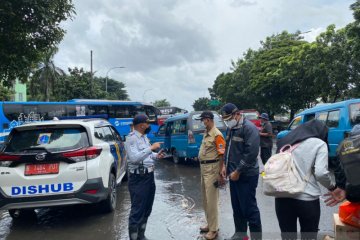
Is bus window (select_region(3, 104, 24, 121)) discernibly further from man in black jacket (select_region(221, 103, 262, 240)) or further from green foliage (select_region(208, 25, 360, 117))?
green foliage (select_region(208, 25, 360, 117))

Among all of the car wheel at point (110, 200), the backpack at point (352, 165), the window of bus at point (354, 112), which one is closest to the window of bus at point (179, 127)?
the window of bus at point (354, 112)

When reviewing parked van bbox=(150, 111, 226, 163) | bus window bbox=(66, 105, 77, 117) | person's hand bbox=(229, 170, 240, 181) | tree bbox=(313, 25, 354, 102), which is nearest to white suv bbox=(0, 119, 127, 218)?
person's hand bbox=(229, 170, 240, 181)

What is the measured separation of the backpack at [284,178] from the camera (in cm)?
331

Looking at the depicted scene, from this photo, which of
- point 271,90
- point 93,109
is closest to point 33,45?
point 93,109

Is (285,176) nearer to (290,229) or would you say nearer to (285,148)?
(285,148)

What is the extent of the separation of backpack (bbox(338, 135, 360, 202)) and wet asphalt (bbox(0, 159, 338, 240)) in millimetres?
3044

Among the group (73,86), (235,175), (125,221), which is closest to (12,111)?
(125,221)

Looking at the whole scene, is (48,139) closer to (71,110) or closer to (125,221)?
(125,221)

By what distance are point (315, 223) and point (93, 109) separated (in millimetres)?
20866

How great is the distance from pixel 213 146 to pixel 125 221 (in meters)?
2.21

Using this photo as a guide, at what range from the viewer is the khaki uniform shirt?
5223mm

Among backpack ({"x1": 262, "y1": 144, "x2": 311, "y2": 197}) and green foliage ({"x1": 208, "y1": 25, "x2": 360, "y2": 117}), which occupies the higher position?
green foliage ({"x1": 208, "y1": 25, "x2": 360, "y2": 117})

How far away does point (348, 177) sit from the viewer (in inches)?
96.2

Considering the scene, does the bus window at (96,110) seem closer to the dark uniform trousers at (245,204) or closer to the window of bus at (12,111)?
the window of bus at (12,111)
